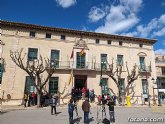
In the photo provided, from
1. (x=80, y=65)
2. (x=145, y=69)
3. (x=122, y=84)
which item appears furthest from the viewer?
(x=145, y=69)

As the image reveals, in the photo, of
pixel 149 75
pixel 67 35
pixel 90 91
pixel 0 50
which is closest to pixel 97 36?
pixel 67 35

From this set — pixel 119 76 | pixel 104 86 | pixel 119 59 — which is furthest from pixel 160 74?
pixel 104 86

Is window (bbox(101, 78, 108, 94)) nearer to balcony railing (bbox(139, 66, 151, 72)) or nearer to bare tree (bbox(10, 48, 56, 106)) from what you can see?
balcony railing (bbox(139, 66, 151, 72))

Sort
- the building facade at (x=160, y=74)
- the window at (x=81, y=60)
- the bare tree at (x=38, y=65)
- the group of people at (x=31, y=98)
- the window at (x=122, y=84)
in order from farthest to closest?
the building facade at (x=160, y=74)
the window at (x=122, y=84)
the window at (x=81, y=60)
the bare tree at (x=38, y=65)
the group of people at (x=31, y=98)

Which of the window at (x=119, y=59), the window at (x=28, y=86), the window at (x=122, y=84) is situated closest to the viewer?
the window at (x=28, y=86)

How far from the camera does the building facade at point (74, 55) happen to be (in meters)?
21.6

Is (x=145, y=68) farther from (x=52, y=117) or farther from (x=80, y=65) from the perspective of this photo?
(x=52, y=117)

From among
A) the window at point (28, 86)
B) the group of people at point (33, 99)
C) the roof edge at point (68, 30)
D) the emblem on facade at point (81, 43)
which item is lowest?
the group of people at point (33, 99)

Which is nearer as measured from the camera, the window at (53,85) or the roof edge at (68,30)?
the roof edge at (68,30)

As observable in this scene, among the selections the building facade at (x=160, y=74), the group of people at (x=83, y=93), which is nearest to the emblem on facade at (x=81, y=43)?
the group of people at (x=83, y=93)

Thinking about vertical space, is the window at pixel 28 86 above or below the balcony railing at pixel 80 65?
below

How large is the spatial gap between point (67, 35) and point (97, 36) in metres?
4.52

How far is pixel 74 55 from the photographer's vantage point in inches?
968

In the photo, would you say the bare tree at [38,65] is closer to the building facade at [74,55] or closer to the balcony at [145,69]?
the building facade at [74,55]
